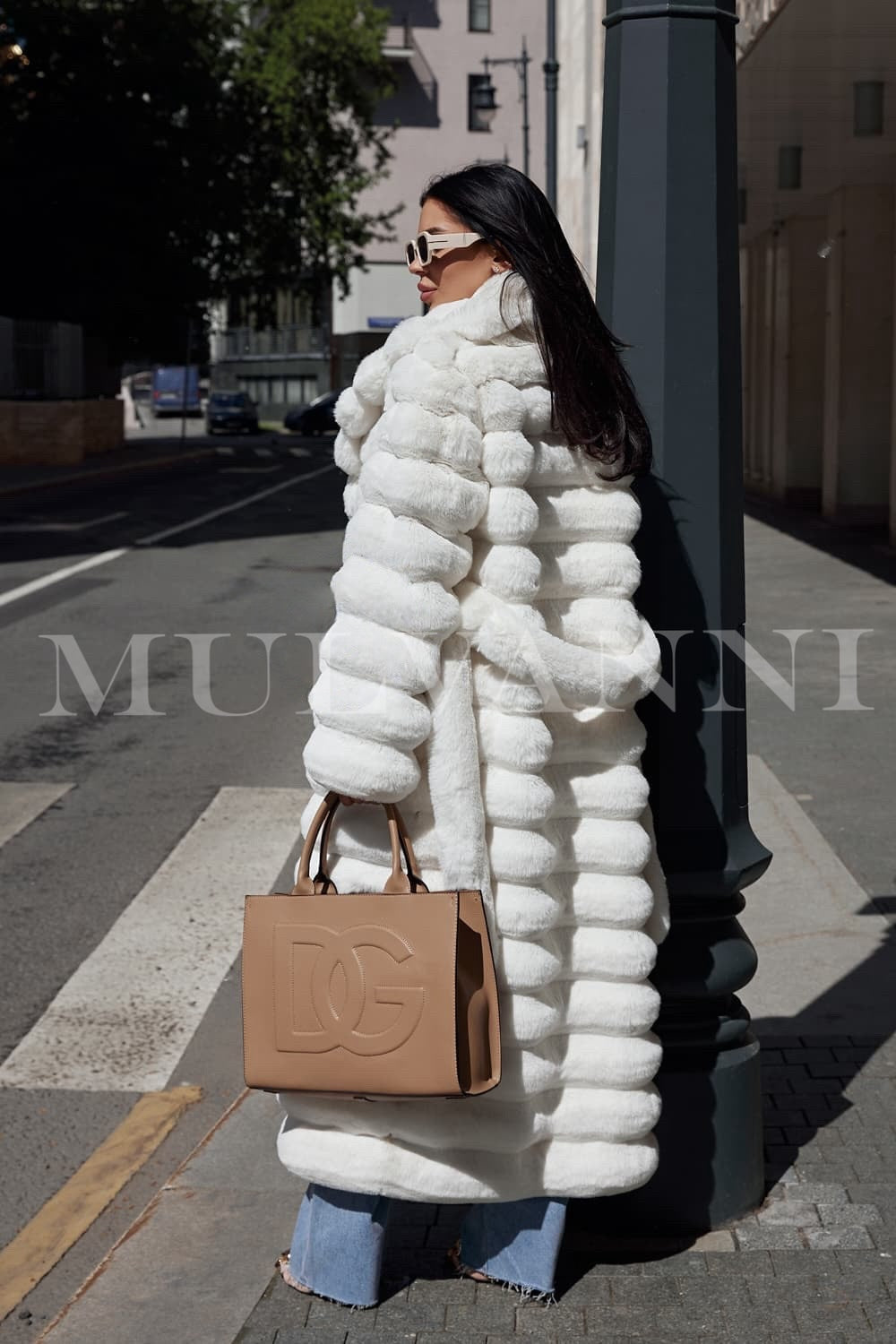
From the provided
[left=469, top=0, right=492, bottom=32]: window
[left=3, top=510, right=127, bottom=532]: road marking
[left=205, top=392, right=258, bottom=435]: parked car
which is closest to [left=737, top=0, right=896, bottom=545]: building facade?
[left=3, top=510, right=127, bottom=532]: road marking

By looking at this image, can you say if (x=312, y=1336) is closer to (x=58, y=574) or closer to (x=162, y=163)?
(x=58, y=574)

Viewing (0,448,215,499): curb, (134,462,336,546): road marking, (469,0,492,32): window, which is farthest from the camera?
(469,0,492,32): window

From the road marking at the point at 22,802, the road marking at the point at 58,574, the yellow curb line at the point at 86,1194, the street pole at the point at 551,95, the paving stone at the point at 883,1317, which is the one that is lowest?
the yellow curb line at the point at 86,1194


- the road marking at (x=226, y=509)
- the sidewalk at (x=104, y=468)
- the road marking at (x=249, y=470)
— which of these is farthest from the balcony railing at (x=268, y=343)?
the road marking at (x=226, y=509)

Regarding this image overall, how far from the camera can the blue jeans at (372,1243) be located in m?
3.16

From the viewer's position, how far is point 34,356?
122ft

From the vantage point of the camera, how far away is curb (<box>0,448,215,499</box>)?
29.3 meters

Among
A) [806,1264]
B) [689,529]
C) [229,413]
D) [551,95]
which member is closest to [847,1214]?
[806,1264]

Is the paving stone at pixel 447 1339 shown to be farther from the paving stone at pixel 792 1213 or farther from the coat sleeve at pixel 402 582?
the coat sleeve at pixel 402 582

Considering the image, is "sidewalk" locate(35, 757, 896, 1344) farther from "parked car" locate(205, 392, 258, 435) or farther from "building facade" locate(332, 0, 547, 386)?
"building facade" locate(332, 0, 547, 386)

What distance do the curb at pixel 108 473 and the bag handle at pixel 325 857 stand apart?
26019 mm

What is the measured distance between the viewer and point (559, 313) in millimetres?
2996

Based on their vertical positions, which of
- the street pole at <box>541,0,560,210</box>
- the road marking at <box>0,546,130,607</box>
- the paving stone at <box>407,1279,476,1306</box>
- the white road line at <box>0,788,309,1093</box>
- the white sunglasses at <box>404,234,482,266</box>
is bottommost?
the white road line at <box>0,788,309,1093</box>

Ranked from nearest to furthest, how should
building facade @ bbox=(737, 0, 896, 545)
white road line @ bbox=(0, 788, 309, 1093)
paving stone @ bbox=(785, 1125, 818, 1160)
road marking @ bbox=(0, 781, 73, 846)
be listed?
paving stone @ bbox=(785, 1125, 818, 1160)
white road line @ bbox=(0, 788, 309, 1093)
road marking @ bbox=(0, 781, 73, 846)
building facade @ bbox=(737, 0, 896, 545)
